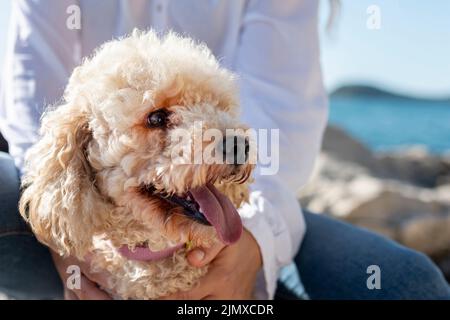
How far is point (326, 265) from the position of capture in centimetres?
188

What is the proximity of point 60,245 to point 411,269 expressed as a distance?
102cm

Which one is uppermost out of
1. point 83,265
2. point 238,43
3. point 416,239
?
point 238,43

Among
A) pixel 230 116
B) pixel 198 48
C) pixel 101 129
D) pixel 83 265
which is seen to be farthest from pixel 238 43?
pixel 83 265

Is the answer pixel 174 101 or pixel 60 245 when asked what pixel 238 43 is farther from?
pixel 60 245

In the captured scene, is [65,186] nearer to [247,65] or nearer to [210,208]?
[210,208]

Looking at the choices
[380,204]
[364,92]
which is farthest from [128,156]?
[364,92]

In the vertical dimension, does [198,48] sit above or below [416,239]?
above

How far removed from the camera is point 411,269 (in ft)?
5.92

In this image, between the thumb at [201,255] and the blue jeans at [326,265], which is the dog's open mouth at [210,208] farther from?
the blue jeans at [326,265]

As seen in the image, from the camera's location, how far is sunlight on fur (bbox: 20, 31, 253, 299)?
4.63ft

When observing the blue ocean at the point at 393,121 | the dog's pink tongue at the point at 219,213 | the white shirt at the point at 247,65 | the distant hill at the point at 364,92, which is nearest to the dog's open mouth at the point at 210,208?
the dog's pink tongue at the point at 219,213

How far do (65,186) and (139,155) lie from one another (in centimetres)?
20

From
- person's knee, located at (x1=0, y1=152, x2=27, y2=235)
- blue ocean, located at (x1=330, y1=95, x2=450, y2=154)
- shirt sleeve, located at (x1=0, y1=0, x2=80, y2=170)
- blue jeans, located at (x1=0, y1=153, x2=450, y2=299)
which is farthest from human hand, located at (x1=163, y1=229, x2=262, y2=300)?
blue ocean, located at (x1=330, y1=95, x2=450, y2=154)
